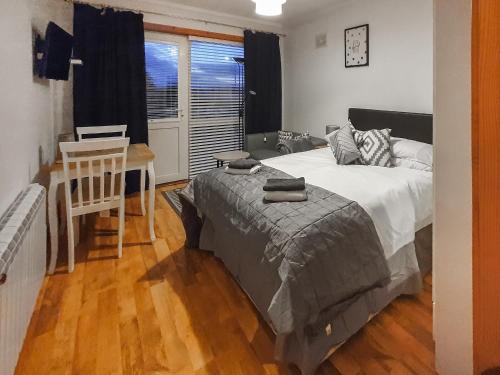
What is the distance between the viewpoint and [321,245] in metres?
1.44

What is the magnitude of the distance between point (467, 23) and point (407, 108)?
9.80 feet

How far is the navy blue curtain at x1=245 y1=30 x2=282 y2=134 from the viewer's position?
4793 mm

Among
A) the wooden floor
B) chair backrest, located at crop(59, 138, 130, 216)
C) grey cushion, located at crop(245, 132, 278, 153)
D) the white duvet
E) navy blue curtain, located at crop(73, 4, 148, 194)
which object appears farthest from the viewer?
grey cushion, located at crop(245, 132, 278, 153)

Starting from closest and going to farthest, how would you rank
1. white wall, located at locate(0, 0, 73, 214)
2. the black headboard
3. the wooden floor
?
the wooden floor → white wall, located at locate(0, 0, 73, 214) → the black headboard

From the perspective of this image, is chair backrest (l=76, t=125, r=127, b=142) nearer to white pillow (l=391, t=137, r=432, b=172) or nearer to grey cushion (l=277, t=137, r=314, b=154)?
grey cushion (l=277, t=137, r=314, b=154)

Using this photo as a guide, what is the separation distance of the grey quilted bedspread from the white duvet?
0.48ft

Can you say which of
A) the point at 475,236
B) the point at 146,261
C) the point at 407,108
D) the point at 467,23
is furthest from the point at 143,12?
the point at 475,236

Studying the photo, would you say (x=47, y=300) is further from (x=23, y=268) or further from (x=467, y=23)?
(x=467, y=23)

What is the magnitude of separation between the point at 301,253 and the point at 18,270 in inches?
54.3

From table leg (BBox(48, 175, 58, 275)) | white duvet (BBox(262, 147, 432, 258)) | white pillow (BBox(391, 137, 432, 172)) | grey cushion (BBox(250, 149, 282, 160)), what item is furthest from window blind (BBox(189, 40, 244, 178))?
white pillow (BBox(391, 137, 432, 172))

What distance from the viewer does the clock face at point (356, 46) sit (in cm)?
378

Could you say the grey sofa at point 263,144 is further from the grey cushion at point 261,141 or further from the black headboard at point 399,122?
the black headboard at point 399,122

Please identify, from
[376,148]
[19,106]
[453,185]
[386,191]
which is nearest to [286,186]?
[386,191]

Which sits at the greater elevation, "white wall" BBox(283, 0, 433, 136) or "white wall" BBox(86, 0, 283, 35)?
"white wall" BBox(86, 0, 283, 35)
